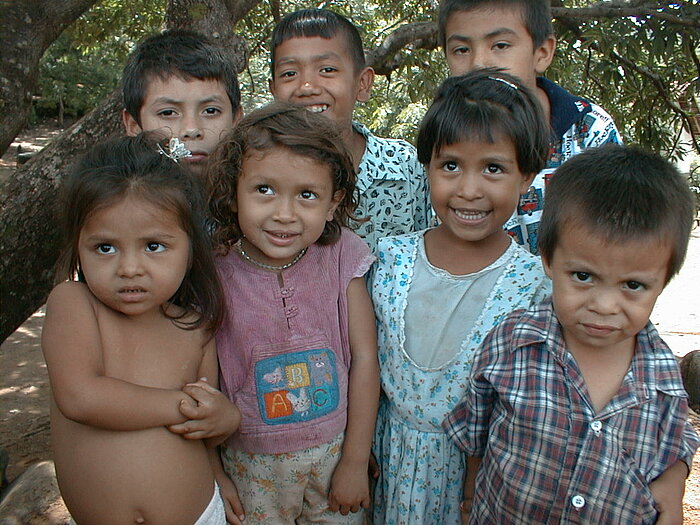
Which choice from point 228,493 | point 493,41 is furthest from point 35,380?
point 493,41

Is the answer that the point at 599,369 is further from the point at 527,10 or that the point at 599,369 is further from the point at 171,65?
the point at 171,65

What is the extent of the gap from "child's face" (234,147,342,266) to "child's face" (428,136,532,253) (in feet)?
1.11

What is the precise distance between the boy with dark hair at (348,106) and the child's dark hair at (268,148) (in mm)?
397

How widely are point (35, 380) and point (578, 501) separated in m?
4.37

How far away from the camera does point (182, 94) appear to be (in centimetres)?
227

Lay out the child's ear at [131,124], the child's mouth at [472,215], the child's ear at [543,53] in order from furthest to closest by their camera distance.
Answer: the child's ear at [543,53] → the child's ear at [131,124] → the child's mouth at [472,215]

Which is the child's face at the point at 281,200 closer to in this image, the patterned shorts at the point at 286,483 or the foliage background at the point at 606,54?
the patterned shorts at the point at 286,483

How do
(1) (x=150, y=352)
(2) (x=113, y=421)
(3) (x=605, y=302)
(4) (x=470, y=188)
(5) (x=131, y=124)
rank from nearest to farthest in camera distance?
1. (3) (x=605, y=302)
2. (2) (x=113, y=421)
3. (1) (x=150, y=352)
4. (4) (x=470, y=188)
5. (5) (x=131, y=124)

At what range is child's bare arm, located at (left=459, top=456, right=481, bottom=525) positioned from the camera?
1.91 m

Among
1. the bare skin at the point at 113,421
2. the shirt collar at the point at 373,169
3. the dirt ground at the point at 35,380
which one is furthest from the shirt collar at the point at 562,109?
the dirt ground at the point at 35,380

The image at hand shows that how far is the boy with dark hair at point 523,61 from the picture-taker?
2.41 m

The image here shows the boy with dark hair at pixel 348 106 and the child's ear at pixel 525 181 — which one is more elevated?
the boy with dark hair at pixel 348 106

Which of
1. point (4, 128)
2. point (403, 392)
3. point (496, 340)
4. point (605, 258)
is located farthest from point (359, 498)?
point (4, 128)

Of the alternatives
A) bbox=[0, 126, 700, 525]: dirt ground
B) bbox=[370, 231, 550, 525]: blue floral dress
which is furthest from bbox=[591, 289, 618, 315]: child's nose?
bbox=[0, 126, 700, 525]: dirt ground
